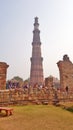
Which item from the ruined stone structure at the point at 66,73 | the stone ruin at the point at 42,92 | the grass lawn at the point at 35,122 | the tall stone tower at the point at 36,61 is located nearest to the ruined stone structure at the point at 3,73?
the stone ruin at the point at 42,92

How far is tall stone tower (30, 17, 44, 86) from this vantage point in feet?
229

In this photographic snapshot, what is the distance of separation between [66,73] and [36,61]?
5318cm

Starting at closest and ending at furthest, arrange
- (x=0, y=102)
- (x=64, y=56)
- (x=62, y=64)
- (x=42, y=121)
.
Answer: (x=42, y=121), (x=0, y=102), (x=62, y=64), (x=64, y=56)

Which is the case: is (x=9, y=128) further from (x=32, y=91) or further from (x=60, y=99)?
(x=60, y=99)

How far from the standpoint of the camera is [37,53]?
75.2 meters

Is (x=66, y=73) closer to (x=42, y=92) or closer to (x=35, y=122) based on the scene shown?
(x=42, y=92)

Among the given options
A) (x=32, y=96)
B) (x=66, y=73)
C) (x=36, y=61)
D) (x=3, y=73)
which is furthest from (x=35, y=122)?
(x=36, y=61)

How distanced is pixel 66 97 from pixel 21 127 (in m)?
10.4

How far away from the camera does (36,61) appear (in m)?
72.9

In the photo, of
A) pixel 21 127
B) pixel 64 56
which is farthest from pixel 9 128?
pixel 64 56

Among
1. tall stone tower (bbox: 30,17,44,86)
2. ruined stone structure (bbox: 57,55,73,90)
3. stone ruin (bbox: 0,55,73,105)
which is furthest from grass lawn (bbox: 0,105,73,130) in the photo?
tall stone tower (bbox: 30,17,44,86)

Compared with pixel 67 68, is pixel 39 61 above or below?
above

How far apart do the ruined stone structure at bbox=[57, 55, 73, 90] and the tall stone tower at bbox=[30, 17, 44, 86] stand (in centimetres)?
4700

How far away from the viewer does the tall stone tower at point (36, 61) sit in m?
69.8
